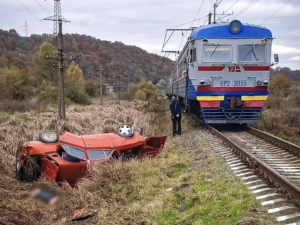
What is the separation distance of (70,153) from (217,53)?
21.7ft

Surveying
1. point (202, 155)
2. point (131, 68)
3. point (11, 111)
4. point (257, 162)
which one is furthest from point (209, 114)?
point (131, 68)

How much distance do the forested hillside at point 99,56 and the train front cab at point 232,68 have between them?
72.1 meters

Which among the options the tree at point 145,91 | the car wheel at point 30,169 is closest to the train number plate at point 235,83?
the car wheel at point 30,169

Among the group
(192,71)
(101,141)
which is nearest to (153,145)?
(101,141)

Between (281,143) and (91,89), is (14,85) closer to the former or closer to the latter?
(91,89)

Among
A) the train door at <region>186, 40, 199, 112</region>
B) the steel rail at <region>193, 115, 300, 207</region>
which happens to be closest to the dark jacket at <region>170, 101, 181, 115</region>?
the train door at <region>186, 40, 199, 112</region>

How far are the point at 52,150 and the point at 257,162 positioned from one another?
4817 mm

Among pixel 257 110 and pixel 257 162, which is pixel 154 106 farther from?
pixel 257 162

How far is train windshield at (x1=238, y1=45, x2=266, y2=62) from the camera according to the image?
41.7 feet

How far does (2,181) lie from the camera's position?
8625 millimetres

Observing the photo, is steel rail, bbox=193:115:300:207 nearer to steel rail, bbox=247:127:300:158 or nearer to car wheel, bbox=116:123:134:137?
steel rail, bbox=247:127:300:158

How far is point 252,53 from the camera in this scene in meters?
12.7

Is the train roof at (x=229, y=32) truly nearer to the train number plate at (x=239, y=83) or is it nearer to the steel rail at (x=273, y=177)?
the train number plate at (x=239, y=83)

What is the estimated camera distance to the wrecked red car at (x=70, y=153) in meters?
8.27
